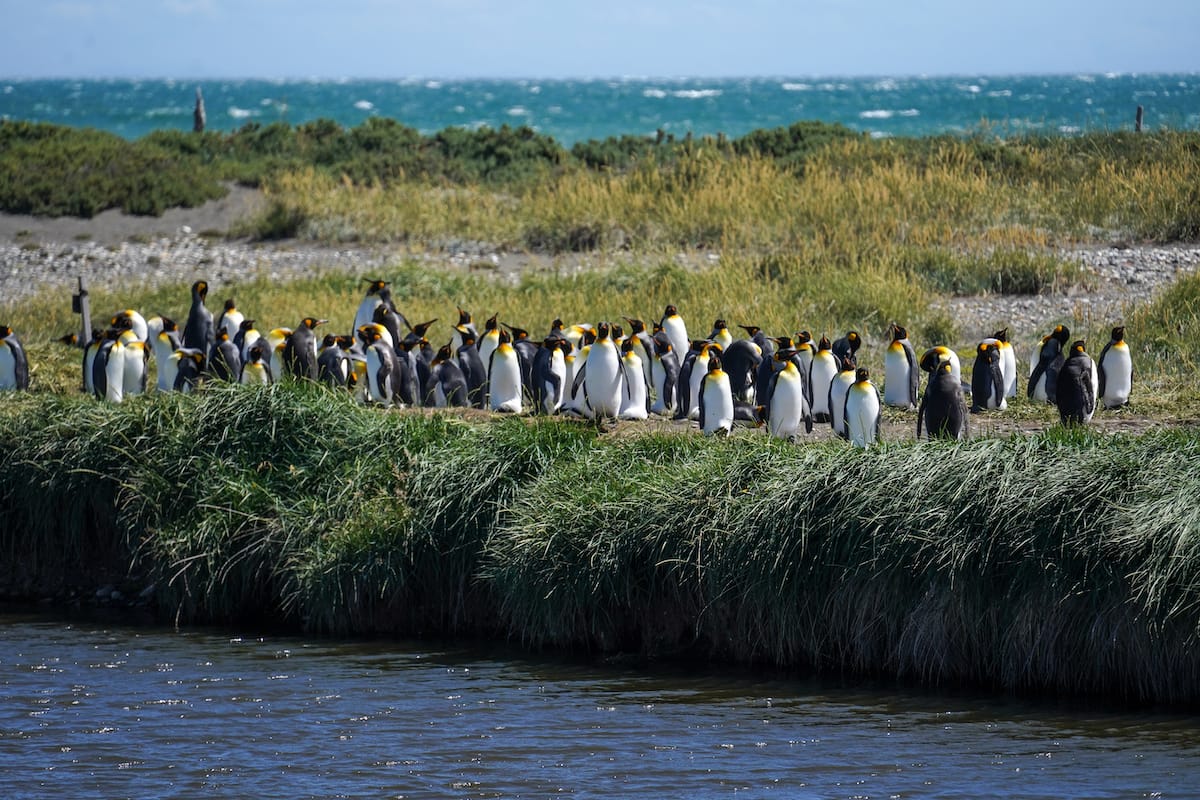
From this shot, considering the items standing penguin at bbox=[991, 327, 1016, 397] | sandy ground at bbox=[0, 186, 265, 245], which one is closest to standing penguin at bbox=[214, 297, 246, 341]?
standing penguin at bbox=[991, 327, 1016, 397]

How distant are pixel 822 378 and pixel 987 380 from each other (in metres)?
1.38

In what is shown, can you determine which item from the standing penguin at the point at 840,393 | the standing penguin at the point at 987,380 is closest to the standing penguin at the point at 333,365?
the standing penguin at the point at 840,393

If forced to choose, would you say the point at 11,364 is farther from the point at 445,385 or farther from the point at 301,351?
the point at 445,385

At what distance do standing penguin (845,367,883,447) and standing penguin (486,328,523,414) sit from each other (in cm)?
305

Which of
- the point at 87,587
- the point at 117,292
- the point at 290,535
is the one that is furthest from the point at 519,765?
the point at 117,292

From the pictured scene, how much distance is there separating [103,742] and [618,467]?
349 centimetres

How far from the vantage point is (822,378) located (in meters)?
12.0

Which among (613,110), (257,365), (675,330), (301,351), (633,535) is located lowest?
(633,535)

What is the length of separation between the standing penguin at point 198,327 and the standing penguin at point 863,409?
7.19m

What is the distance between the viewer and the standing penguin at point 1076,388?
36.7 ft

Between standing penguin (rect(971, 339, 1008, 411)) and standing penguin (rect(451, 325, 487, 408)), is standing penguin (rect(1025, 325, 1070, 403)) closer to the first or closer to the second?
standing penguin (rect(971, 339, 1008, 411))

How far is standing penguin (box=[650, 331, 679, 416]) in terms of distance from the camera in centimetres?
1291

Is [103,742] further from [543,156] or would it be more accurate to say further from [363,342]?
[543,156]

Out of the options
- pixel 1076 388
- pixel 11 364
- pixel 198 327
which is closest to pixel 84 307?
pixel 11 364
